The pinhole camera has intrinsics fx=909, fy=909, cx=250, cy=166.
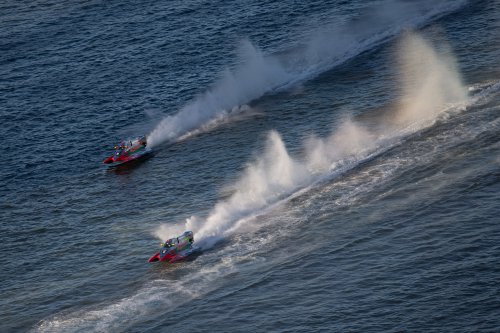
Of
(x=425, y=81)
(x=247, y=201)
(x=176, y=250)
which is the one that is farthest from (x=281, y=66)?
(x=176, y=250)

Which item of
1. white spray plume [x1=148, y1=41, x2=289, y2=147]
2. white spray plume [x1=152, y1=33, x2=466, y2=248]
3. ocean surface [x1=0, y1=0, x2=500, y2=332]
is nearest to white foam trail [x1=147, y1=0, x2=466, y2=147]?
white spray plume [x1=148, y1=41, x2=289, y2=147]

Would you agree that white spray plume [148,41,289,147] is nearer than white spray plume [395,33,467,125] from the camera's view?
No

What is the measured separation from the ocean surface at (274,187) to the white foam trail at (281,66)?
1.45 ft

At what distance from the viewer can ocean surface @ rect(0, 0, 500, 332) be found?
11419cm

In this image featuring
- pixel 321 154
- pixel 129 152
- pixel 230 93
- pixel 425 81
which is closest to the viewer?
pixel 321 154

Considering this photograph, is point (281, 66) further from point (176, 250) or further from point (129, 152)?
point (176, 250)

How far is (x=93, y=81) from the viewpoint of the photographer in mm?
196125

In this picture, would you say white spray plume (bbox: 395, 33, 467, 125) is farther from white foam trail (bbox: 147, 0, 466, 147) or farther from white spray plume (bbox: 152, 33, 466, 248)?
white foam trail (bbox: 147, 0, 466, 147)

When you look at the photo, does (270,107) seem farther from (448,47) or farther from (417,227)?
(417,227)

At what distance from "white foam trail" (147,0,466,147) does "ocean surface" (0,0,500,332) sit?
44cm

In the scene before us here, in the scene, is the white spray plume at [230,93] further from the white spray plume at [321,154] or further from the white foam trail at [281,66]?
the white spray plume at [321,154]

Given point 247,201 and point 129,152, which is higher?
point 129,152

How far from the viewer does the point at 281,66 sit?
189 meters

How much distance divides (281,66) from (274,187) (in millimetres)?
52424
